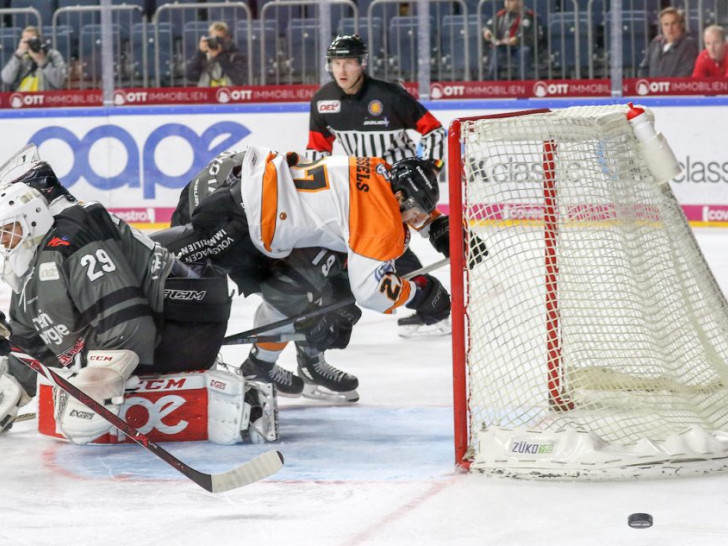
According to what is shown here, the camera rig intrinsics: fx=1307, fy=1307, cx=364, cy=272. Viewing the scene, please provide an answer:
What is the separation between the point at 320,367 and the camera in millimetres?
4289

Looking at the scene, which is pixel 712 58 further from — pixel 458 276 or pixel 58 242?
pixel 58 242

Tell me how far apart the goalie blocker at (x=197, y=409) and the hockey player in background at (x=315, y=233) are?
411mm

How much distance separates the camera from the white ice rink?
275 centimetres

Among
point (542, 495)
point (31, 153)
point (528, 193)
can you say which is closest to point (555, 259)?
point (528, 193)

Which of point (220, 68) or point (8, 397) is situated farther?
point (220, 68)

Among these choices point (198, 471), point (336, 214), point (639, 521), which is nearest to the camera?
point (639, 521)

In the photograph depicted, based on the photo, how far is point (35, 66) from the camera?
339 inches

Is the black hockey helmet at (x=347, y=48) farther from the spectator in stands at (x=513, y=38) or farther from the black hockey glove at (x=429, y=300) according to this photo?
the spectator in stands at (x=513, y=38)

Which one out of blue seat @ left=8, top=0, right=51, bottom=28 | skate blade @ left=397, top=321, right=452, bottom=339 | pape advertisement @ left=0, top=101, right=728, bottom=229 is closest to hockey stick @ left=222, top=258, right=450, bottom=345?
skate blade @ left=397, top=321, right=452, bottom=339

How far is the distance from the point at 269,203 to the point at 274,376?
738 millimetres

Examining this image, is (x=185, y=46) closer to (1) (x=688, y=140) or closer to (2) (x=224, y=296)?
(1) (x=688, y=140)

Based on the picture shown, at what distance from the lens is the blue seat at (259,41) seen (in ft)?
27.6

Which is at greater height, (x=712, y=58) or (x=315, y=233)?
(x=712, y=58)

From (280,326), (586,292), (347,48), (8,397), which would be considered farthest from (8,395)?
(347,48)
